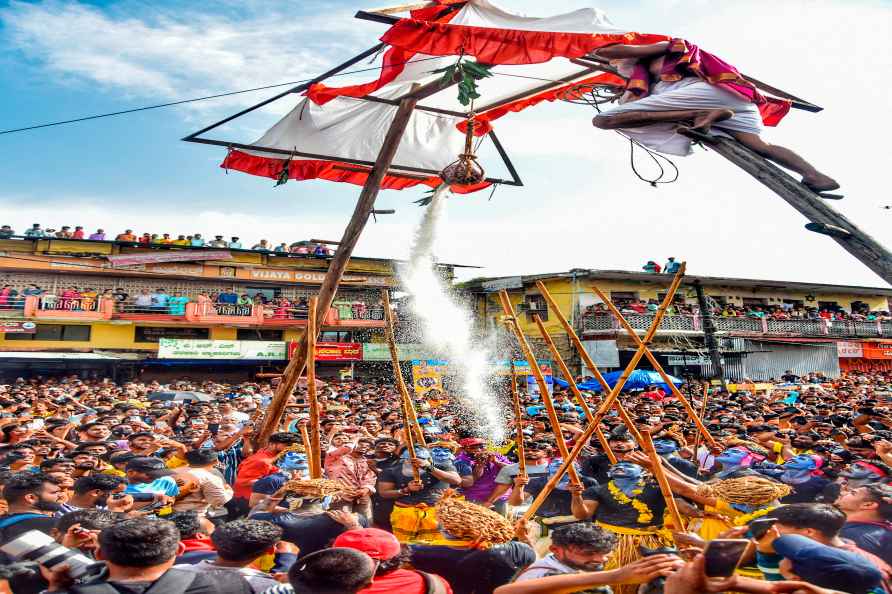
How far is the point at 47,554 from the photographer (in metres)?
2.96

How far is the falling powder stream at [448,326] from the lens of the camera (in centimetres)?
945

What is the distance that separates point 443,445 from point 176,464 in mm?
2782

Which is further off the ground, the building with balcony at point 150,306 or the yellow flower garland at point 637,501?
the building with balcony at point 150,306

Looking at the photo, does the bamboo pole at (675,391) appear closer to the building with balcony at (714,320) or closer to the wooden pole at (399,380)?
the wooden pole at (399,380)

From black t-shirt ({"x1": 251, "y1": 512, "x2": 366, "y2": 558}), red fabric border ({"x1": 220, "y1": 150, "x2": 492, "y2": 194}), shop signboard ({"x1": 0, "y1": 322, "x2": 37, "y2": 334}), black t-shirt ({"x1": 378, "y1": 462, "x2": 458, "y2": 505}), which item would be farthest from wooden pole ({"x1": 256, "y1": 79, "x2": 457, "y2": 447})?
shop signboard ({"x1": 0, "y1": 322, "x2": 37, "y2": 334})

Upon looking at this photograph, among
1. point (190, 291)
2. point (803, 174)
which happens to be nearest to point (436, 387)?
point (803, 174)

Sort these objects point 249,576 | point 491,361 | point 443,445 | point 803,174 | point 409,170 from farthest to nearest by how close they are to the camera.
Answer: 1. point 491,361
2. point 409,170
3. point 443,445
4. point 803,174
5. point 249,576

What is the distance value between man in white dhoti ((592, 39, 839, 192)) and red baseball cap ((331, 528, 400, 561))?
2.95 metres

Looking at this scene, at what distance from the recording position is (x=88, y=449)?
5.84 meters

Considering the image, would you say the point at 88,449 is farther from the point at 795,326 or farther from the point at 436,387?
the point at 795,326

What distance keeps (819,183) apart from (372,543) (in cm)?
313

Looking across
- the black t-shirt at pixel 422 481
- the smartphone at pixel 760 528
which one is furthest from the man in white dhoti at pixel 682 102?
the black t-shirt at pixel 422 481

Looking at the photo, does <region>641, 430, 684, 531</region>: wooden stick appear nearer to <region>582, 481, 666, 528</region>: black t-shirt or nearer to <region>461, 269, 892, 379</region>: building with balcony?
<region>582, 481, 666, 528</region>: black t-shirt

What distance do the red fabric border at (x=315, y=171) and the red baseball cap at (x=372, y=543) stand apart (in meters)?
4.95
